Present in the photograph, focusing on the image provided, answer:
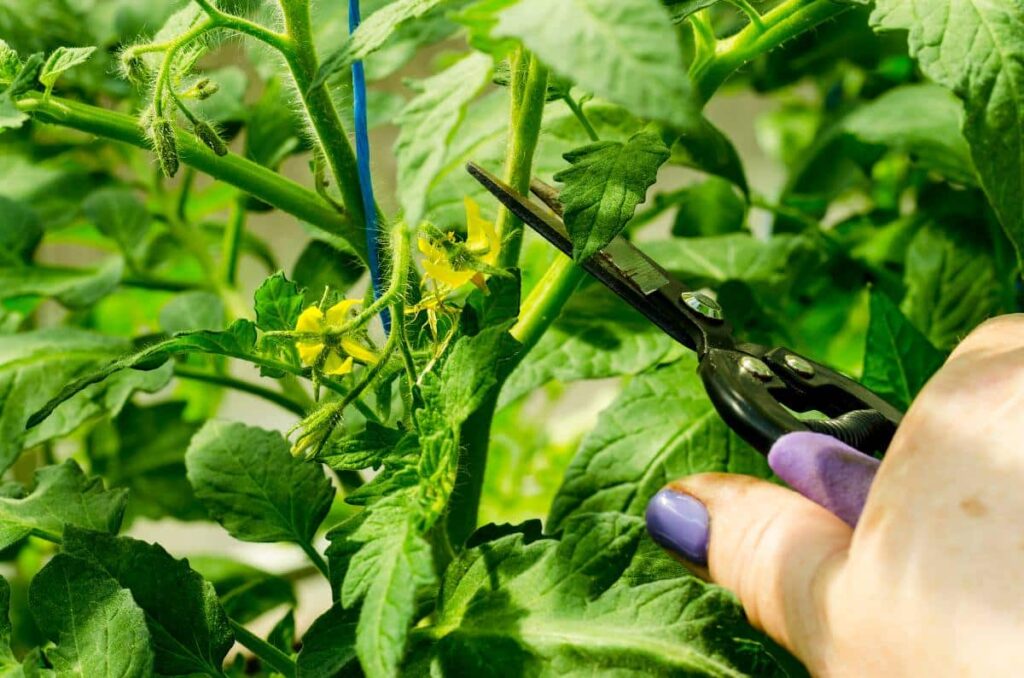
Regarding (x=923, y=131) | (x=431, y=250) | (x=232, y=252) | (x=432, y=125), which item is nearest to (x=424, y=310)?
(x=431, y=250)

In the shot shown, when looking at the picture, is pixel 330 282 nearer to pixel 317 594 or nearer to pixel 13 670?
pixel 13 670

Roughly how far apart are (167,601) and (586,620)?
0.21 meters

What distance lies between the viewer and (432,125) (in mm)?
365

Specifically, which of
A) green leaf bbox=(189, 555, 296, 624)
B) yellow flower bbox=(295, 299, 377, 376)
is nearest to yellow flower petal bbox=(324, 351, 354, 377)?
yellow flower bbox=(295, 299, 377, 376)

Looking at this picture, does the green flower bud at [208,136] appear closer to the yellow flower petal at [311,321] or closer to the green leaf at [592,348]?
the yellow flower petal at [311,321]

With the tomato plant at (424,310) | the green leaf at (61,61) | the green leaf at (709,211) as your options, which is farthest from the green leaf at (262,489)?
the green leaf at (709,211)

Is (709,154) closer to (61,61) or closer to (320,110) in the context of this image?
(320,110)

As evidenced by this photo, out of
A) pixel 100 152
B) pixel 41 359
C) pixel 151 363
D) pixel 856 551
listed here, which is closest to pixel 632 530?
pixel 856 551

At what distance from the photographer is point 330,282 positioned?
68cm

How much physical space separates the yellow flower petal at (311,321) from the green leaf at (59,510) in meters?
0.18

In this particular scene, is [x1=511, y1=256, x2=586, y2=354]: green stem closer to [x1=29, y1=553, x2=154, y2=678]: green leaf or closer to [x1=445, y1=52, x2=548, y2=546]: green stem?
[x1=445, y1=52, x2=548, y2=546]: green stem

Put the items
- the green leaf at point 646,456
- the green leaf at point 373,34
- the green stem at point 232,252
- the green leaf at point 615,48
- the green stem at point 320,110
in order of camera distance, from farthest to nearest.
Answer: the green stem at point 232,252 → the green leaf at point 646,456 → the green stem at point 320,110 → the green leaf at point 373,34 → the green leaf at point 615,48

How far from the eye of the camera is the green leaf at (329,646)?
1.39ft

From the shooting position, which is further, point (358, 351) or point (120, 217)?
point (120, 217)
